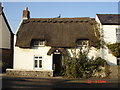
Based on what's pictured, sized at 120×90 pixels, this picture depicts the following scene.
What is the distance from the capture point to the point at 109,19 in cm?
1962

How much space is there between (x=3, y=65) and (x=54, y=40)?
7.49 meters

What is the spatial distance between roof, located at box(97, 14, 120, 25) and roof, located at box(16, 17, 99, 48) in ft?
3.70

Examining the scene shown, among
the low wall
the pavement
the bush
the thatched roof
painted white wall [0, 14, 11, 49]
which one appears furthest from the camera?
painted white wall [0, 14, 11, 49]

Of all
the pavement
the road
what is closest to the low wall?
the pavement

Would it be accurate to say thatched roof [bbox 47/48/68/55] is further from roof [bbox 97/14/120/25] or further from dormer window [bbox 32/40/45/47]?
roof [bbox 97/14/120/25]

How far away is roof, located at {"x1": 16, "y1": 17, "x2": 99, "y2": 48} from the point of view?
1883 cm

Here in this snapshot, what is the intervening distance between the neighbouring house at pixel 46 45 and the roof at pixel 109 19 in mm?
1014

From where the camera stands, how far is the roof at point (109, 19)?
1864cm

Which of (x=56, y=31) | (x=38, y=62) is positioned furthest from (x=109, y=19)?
(x=38, y=62)

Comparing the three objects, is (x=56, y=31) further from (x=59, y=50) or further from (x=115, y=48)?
(x=115, y=48)

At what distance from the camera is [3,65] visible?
71.2ft

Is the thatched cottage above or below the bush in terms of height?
above

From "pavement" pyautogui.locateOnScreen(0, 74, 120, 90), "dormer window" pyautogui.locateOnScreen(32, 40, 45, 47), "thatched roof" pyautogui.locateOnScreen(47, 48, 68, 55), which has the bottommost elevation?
"pavement" pyautogui.locateOnScreen(0, 74, 120, 90)

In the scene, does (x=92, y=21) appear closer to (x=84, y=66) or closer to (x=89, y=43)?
(x=89, y=43)
